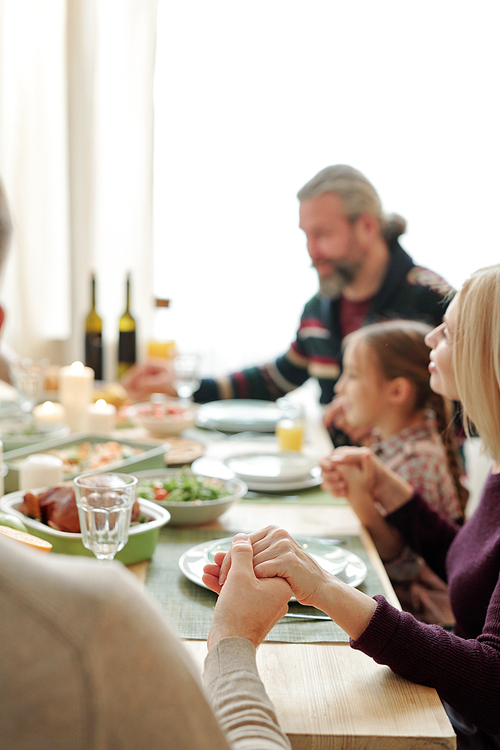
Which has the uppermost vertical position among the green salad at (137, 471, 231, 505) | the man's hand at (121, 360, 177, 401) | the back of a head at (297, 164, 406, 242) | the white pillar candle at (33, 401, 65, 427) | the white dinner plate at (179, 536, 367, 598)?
the back of a head at (297, 164, 406, 242)

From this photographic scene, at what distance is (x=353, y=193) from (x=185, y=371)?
83 cm

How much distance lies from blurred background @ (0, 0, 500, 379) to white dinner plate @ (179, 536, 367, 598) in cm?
196

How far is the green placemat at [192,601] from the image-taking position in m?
0.87

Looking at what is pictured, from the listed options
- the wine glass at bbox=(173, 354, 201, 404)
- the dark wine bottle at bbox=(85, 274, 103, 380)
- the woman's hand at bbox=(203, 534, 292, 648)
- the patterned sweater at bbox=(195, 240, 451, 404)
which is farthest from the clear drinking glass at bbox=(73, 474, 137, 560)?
the dark wine bottle at bbox=(85, 274, 103, 380)

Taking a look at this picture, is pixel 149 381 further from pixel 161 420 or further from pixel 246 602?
pixel 246 602

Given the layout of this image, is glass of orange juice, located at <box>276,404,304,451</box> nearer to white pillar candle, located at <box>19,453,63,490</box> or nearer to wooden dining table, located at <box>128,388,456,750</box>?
white pillar candle, located at <box>19,453,63,490</box>

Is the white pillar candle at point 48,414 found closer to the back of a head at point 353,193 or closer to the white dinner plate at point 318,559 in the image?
the white dinner plate at point 318,559

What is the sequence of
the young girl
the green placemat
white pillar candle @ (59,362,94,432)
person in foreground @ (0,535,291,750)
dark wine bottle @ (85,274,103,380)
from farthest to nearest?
dark wine bottle @ (85,274,103,380), white pillar candle @ (59,362,94,432), the young girl, the green placemat, person in foreground @ (0,535,291,750)

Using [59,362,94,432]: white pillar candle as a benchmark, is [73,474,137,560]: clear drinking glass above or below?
above

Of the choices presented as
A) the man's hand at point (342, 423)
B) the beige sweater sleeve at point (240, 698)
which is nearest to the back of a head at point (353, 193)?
the man's hand at point (342, 423)

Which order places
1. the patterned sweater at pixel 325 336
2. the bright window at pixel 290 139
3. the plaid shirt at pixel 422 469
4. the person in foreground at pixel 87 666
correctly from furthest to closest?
the bright window at pixel 290 139 < the patterned sweater at pixel 325 336 < the plaid shirt at pixel 422 469 < the person in foreground at pixel 87 666

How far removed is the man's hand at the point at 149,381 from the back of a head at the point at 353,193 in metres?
0.75

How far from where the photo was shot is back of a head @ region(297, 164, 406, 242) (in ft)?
7.30

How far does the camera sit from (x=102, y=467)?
138 cm
